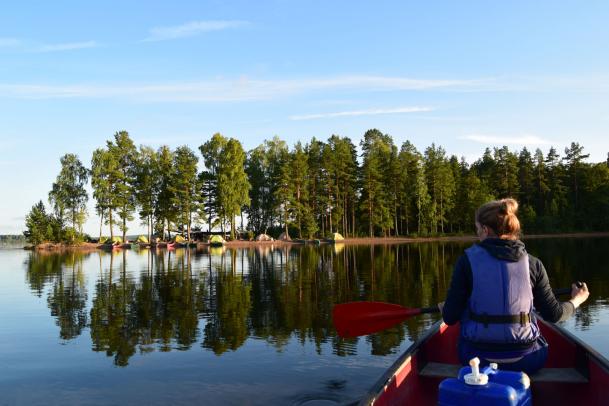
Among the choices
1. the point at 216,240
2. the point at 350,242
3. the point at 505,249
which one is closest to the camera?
the point at 505,249

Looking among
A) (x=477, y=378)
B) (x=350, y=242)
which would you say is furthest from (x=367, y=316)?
(x=350, y=242)

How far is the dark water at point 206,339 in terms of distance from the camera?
795cm

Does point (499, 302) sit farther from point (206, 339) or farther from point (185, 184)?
point (185, 184)

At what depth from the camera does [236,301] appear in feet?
53.5

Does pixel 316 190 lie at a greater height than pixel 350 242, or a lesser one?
greater

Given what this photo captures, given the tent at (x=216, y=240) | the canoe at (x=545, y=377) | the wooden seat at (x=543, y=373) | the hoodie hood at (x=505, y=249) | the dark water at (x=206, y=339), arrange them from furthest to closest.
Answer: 1. the tent at (x=216, y=240)
2. the dark water at (x=206, y=339)
3. the wooden seat at (x=543, y=373)
4. the canoe at (x=545, y=377)
5. the hoodie hood at (x=505, y=249)

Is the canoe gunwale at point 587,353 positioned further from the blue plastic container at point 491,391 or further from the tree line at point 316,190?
the tree line at point 316,190

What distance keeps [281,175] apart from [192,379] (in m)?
56.6

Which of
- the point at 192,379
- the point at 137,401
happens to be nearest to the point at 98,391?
the point at 137,401

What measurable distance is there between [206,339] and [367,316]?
605 centimetres

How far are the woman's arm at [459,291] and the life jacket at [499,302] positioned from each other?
0.05 metres

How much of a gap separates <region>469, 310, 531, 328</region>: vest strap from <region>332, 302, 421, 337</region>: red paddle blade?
1.95 m

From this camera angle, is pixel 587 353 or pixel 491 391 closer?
pixel 491 391

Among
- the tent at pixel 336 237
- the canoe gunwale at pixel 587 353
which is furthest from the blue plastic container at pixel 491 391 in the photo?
the tent at pixel 336 237
